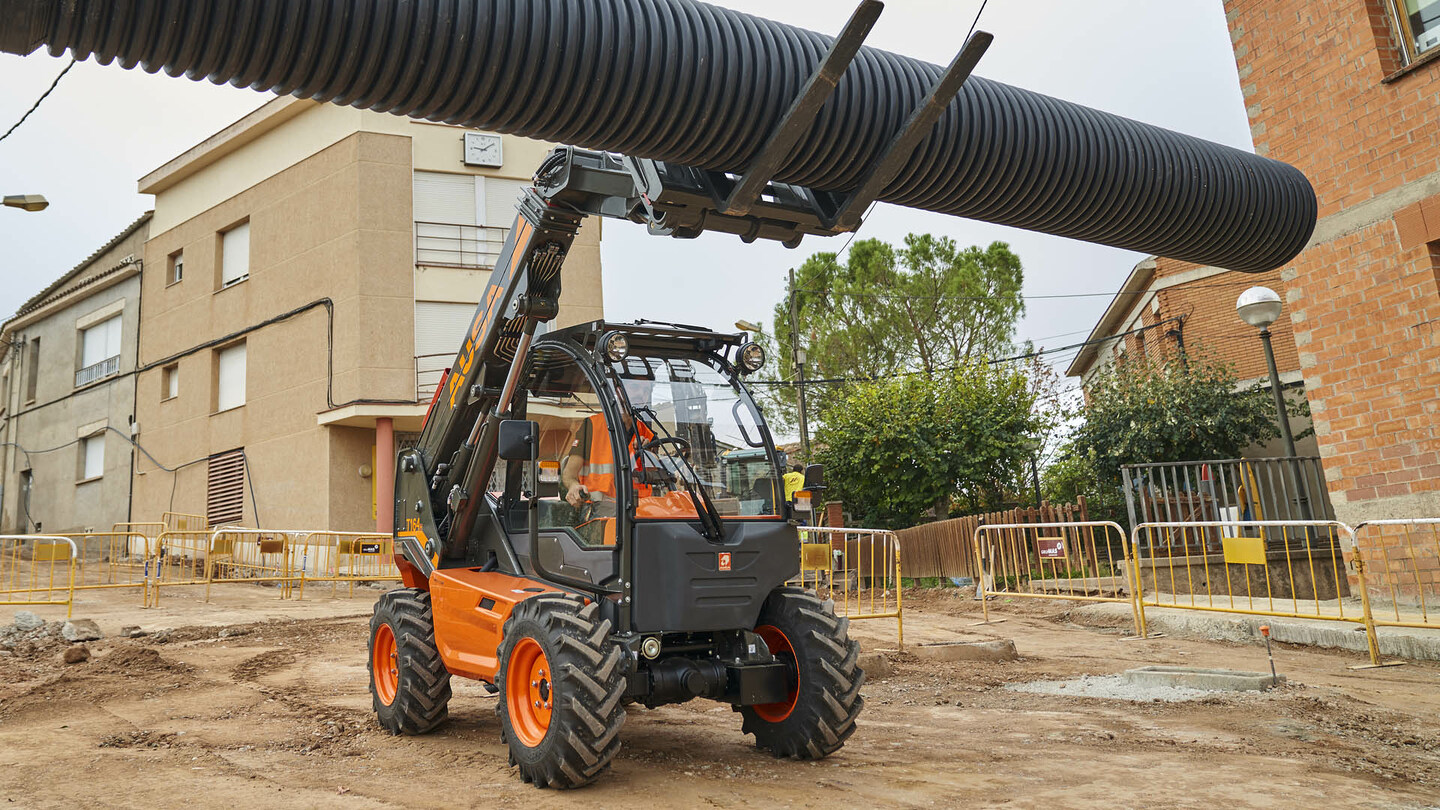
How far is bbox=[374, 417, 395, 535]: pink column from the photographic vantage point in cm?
1869

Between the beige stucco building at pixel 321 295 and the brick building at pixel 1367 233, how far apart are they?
13795 millimetres

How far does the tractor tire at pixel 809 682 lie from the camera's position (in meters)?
5.07

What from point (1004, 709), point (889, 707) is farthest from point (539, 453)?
point (1004, 709)

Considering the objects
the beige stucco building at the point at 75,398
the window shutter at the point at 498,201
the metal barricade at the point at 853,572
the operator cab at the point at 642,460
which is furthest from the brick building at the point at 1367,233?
the beige stucco building at the point at 75,398

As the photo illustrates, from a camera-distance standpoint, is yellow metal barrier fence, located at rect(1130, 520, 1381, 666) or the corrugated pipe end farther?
yellow metal barrier fence, located at rect(1130, 520, 1381, 666)

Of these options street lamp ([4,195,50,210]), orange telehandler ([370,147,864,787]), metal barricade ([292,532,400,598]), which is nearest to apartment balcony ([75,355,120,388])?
metal barricade ([292,532,400,598])

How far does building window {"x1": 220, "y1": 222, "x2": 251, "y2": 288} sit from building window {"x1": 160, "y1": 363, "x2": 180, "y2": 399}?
8.68 ft

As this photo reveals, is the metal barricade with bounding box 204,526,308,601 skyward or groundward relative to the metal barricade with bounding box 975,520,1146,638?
skyward

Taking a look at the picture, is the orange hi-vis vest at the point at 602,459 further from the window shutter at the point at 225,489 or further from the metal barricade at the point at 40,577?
Result: the window shutter at the point at 225,489

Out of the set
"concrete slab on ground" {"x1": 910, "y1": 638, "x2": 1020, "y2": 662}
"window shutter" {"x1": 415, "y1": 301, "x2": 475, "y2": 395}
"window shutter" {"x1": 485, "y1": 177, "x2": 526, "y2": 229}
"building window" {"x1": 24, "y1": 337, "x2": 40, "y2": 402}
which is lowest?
"concrete slab on ground" {"x1": 910, "y1": 638, "x2": 1020, "y2": 662}

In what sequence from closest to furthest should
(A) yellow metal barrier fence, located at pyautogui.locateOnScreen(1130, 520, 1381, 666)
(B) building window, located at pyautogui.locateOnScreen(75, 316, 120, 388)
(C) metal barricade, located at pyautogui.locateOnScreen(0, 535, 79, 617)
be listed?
(A) yellow metal barrier fence, located at pyautogui.locateOnScreen(1130, 520, 1381, 666) < (C) metal barricade, located at pyautogui.locateOnScreen(0, 535, 79, 617) < (B) building window, located at pyautogui.locateOnScreen(75, 316, 120, 388)

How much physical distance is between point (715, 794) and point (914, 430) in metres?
16.4

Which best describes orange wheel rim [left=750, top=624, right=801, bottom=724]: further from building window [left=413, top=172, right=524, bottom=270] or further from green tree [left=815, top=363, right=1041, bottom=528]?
building window [left=413, top=172, right=524, bottom=270]

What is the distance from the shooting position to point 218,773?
506 cm
